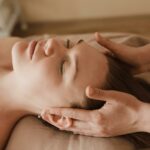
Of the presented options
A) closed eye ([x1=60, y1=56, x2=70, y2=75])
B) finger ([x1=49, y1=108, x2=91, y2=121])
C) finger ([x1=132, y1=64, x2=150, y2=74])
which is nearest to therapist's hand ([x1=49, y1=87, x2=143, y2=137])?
finger ([x1=49, y1=108, x2=91, y2=121])

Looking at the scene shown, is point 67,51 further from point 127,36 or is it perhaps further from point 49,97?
point 127,36

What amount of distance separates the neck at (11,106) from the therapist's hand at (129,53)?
340 millimetres

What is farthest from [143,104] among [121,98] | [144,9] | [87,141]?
[144,9]

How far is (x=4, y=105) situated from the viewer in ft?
4.20

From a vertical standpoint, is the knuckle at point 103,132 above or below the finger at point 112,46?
below

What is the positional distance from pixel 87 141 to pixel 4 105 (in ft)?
1.17

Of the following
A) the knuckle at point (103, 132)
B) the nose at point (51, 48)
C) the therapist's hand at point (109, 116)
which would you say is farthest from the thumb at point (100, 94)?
the nose at point (51, 48)

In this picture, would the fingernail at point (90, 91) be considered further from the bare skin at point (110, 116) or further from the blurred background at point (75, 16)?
the blurred background at point (75, 16)

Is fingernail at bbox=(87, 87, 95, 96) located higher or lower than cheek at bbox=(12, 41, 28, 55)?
lower

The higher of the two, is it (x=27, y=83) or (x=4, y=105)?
(x=27, y=83)

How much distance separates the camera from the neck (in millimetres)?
1241

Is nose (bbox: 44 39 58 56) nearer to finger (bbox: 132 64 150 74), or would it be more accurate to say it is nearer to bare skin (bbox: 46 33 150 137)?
bare skin (bbox: 46 33 150 137)

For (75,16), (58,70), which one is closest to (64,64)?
(58,70)

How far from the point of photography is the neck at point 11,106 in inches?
48.9
